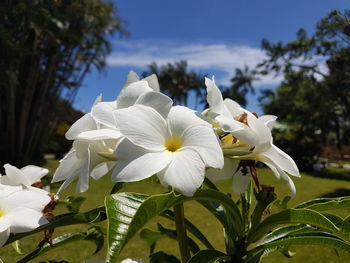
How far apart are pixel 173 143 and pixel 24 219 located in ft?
0.99

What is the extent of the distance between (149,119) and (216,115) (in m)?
0.14

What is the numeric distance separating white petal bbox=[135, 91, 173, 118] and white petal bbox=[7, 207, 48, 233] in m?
0.28

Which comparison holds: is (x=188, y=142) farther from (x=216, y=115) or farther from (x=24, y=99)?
(x=24, y=99)

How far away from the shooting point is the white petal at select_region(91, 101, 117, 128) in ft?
1.97

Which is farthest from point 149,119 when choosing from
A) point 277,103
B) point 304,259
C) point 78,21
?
point 277,103

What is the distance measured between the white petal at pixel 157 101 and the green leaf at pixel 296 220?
304mm

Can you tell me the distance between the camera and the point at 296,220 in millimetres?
639

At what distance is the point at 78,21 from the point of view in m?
15.2

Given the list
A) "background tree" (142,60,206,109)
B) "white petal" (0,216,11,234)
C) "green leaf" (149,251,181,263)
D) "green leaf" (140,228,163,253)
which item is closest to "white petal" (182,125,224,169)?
"white petal" (0,216,11,234)

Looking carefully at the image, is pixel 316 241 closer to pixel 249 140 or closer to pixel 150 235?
pixel 249 140

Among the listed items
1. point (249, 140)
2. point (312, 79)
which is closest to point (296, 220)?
point (249, 140)

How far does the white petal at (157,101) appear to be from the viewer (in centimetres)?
58

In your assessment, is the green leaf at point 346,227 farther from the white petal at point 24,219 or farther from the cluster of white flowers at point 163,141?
the white petal at point 24,219

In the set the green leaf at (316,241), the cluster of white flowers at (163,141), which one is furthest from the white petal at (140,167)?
the green leaf at (316,241)
